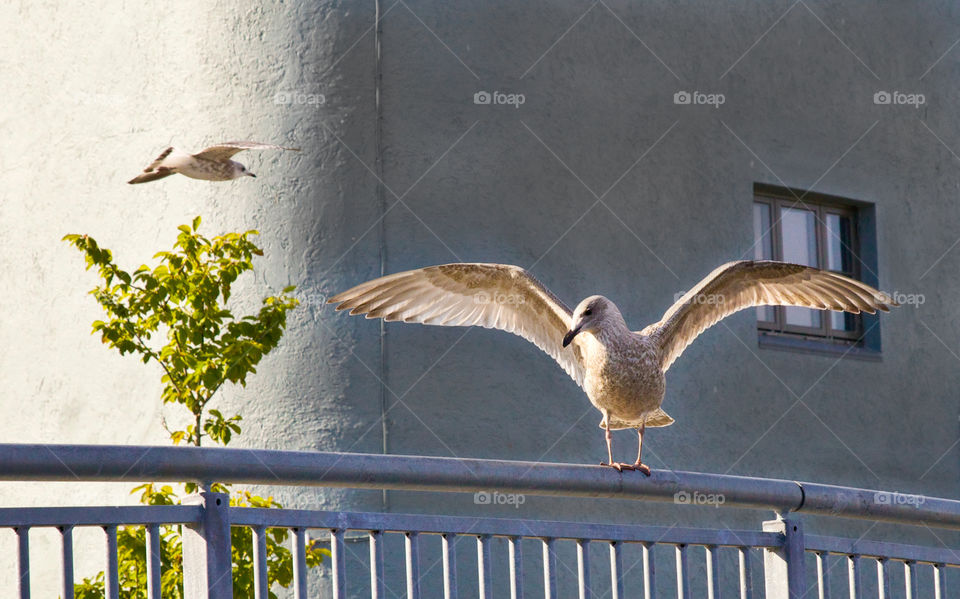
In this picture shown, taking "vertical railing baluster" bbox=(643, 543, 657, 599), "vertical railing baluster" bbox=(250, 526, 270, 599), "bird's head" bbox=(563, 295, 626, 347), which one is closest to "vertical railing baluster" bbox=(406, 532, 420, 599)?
"vertical railing baluster" bbox=(250, 526, 270, 599)

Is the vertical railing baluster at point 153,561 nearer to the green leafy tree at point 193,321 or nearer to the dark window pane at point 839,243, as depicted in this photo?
the green leafy tree at point 193,321

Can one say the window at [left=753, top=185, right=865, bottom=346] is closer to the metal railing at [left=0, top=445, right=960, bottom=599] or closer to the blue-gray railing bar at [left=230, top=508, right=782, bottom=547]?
the metal railing at [left=0, top=445, right=960, bottom=599]

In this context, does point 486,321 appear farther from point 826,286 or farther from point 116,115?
point 116,115

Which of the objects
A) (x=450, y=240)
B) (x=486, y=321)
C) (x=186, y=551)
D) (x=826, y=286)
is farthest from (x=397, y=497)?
(x=186, y=551)

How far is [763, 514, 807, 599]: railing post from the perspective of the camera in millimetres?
4270

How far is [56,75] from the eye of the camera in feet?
33.0

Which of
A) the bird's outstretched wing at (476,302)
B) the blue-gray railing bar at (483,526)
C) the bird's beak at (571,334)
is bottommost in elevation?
the blue-gray railing bar at (483,526)

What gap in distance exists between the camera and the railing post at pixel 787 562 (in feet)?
14.0

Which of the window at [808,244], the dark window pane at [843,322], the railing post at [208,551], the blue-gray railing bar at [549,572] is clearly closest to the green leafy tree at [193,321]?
the blue-gray railing bar at [549,572]

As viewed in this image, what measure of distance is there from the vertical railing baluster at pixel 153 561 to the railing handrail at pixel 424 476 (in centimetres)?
15

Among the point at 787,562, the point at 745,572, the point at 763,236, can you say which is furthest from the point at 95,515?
the point at 763,236

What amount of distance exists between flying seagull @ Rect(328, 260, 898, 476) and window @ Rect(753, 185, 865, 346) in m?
4.28

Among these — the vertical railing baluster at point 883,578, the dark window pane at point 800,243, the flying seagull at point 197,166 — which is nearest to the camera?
the vertical railing baluster at point 883,578

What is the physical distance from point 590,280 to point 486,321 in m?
3.35
